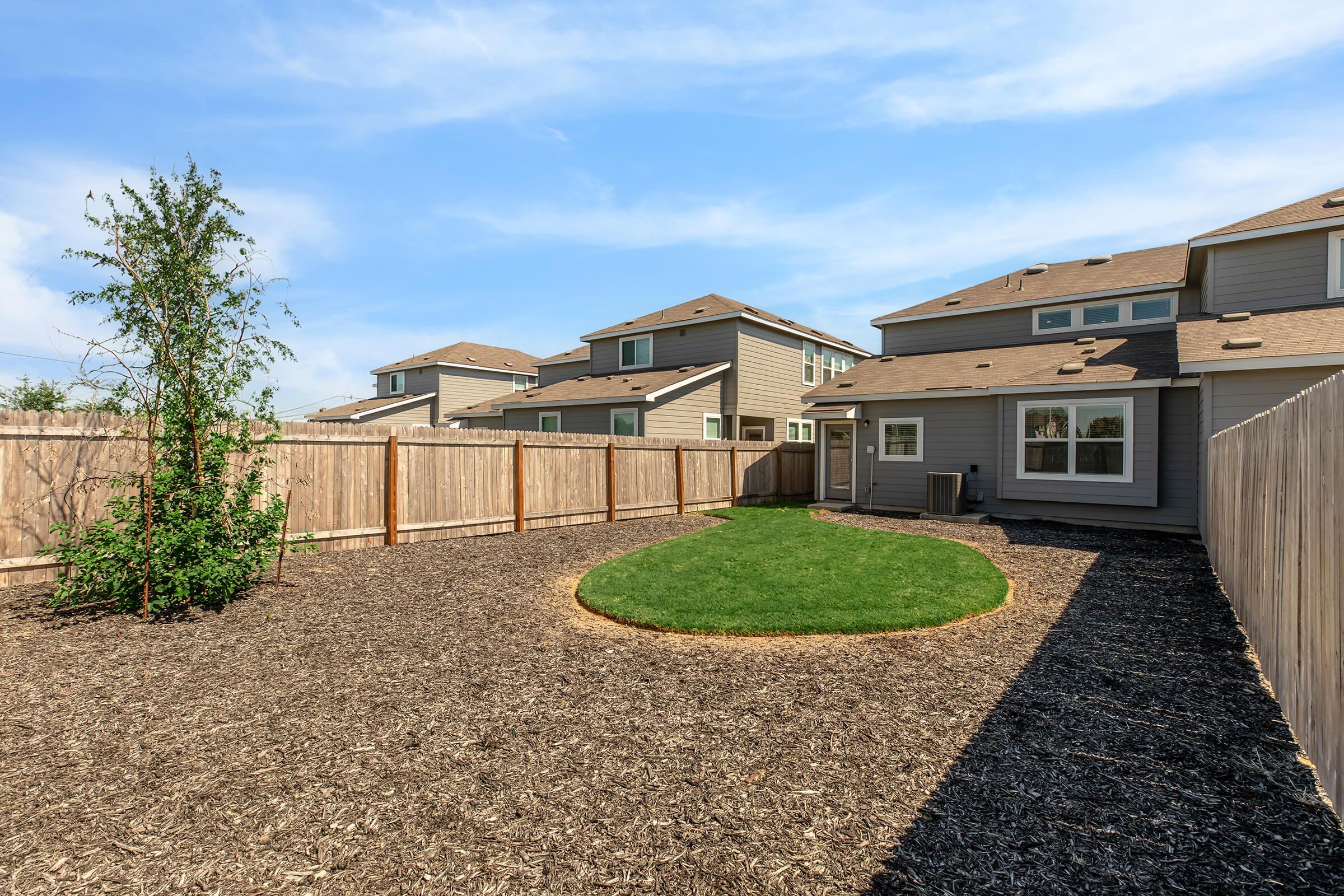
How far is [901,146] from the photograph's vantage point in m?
9.32

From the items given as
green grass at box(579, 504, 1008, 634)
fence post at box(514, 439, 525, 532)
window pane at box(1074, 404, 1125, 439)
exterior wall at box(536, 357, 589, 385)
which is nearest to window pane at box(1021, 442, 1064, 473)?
window pane at box(1074, 404, 1125, 439)

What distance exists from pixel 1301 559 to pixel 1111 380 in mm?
10876

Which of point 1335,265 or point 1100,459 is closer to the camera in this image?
point 1335,265

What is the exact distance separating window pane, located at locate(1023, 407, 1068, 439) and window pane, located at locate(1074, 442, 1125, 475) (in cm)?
42

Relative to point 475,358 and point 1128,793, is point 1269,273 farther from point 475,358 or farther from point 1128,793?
point 475,358

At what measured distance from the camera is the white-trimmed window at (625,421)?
1941 cm

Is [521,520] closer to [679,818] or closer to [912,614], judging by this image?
[912,614]

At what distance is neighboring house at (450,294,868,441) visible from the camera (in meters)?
20.0

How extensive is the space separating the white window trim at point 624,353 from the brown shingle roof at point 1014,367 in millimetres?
7405

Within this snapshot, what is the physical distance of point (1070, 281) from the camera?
17.5 m


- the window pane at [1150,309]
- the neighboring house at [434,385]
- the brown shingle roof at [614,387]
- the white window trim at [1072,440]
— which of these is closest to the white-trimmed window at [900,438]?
the white window trim at [1072,440]

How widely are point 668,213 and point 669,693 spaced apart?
11.7 meters

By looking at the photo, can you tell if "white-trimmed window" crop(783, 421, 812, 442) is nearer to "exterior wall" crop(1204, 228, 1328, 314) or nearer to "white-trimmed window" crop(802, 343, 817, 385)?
"white-trimmed window" crop(802, 343, 817, 385)

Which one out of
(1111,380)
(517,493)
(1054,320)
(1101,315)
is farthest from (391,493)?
(1101,315)
